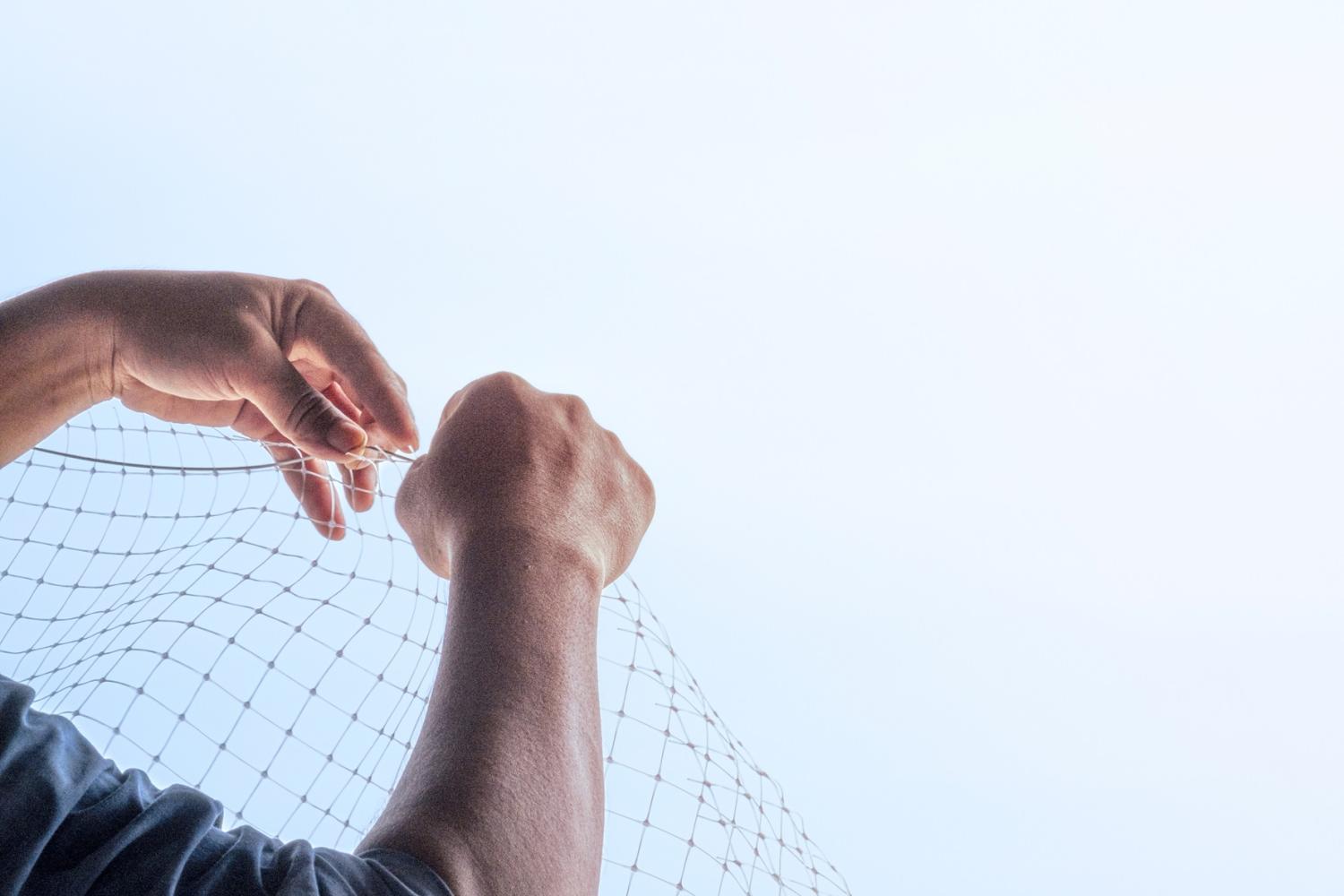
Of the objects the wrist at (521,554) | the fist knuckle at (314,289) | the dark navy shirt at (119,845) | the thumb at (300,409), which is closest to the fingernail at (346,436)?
the thumb at (300,409)

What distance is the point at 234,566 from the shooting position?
3.71 feet

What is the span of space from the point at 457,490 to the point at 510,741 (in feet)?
0.68

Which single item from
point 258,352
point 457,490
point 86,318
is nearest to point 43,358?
point 86,318

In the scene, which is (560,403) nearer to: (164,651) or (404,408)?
(404,408)

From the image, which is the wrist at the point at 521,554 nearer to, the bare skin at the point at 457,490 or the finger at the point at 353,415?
the bare skin at the point at 457,490

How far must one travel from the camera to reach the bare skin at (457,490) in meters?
0.52

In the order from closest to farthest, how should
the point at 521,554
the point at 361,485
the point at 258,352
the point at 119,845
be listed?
1. the point at 119,845
2. the point at 521,554
3. the point at 258,352
4. the point at 361,485

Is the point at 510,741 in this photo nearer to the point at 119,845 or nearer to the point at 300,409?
the point at 119,845

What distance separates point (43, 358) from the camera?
34.9 inches

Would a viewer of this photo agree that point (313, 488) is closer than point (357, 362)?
No

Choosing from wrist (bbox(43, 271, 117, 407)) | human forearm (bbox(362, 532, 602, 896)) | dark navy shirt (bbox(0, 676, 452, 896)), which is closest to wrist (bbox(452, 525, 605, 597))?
human forearm (bbox(362, 532, 602, 896))

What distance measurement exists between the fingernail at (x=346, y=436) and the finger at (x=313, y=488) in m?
0.14

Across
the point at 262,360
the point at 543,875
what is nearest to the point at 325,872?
the point at 543,875

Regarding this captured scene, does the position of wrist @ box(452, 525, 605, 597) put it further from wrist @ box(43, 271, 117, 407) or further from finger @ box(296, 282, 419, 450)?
wrist @ box(43, 271, 117, 407)
